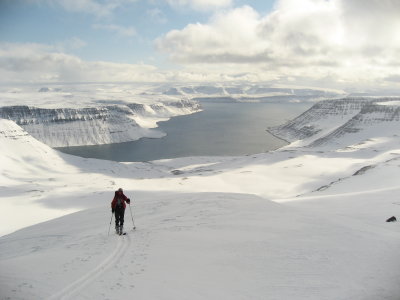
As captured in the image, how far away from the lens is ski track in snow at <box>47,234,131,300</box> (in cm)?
1133

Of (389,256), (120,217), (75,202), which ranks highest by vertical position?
(120,217)

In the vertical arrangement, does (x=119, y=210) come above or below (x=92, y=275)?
above

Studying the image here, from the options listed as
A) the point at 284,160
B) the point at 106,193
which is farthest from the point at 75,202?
the point at 284,160

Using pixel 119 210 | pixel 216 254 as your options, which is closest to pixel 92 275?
pixel 216 254

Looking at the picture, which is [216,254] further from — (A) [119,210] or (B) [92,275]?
(A) [119,210]

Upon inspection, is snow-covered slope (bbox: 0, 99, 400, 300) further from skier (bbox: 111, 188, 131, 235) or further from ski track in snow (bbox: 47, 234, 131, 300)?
skier (bbox: 111, 188, 131, 235)

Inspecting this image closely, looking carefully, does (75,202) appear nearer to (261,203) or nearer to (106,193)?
(106,193)

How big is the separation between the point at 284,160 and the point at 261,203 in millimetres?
103420

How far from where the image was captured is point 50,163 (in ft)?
450

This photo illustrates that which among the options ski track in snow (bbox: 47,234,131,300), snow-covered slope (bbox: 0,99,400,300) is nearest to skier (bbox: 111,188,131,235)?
snow-covered slope (bbox: 0,99,400,300)

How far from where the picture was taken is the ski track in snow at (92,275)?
1133 centimetres

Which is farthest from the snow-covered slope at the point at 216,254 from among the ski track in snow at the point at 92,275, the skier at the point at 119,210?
the skier at the point at 119,210

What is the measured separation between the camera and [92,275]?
13.2 metres

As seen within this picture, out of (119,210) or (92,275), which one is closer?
(92,275)
